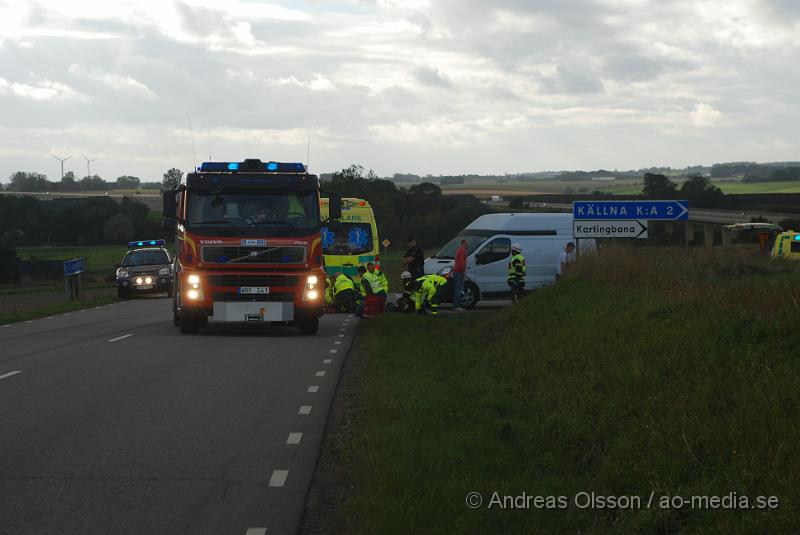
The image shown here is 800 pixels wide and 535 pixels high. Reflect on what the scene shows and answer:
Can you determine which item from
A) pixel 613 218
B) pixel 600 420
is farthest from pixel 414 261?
pixel 600 420

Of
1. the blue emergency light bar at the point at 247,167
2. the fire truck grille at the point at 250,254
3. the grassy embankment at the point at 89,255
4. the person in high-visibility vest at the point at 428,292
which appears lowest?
the grassy embankment at the point at 89,255

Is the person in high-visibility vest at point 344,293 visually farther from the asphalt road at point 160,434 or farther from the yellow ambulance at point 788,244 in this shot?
the yellow ambulance at point 788,244

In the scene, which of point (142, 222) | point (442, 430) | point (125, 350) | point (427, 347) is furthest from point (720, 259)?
point (142, 222)

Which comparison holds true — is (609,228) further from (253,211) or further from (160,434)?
(160,434)

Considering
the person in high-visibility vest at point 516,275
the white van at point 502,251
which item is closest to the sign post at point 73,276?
the white van at point 502,251

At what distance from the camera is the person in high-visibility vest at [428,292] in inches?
1051

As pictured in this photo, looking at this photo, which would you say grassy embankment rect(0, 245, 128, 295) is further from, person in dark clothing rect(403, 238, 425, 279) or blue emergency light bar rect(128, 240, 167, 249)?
person in dark clothing rect(403, 238, 425, 279)

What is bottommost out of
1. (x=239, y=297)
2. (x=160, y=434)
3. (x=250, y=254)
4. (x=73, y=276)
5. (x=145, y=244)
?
(x=73, y=276)

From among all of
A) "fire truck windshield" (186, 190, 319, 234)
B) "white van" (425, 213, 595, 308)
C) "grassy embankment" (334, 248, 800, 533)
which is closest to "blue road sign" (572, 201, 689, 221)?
"white van" (425, 213, 595, 308)

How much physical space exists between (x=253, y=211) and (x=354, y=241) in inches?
386

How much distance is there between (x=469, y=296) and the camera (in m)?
30.9

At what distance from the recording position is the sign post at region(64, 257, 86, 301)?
133ft

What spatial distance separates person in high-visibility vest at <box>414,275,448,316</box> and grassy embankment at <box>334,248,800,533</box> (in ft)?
28.8

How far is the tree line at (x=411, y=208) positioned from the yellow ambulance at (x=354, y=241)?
48.5 m
